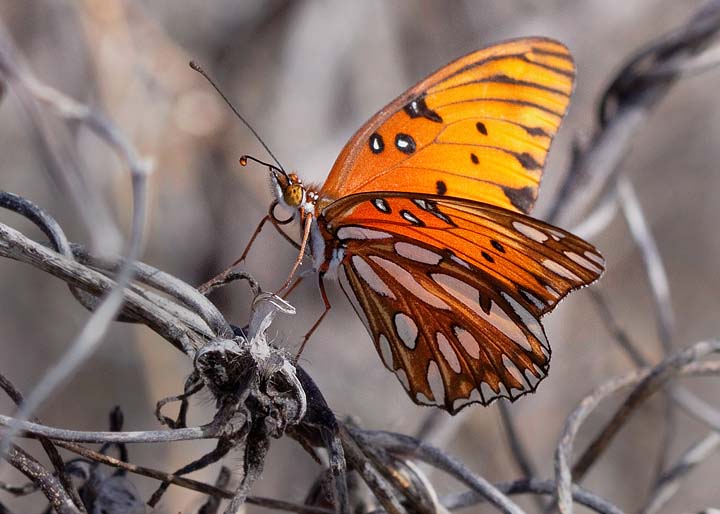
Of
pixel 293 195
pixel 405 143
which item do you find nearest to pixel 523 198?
pixel 405 143

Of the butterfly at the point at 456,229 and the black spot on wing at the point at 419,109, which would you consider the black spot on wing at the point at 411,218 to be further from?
the black spot on wing at the point at 419,109

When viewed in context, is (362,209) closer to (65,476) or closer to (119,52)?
(65,476)

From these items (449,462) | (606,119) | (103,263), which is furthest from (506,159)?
(103,263)

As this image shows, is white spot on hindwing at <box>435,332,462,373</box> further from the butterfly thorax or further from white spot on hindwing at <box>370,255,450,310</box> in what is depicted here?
the butterfly thorax

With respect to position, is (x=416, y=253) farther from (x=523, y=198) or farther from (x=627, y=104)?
(x=627, y=104)

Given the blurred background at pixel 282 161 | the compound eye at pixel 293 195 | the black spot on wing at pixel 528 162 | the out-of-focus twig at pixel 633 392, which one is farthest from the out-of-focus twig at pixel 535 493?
the blurred background at pixel 282 161
